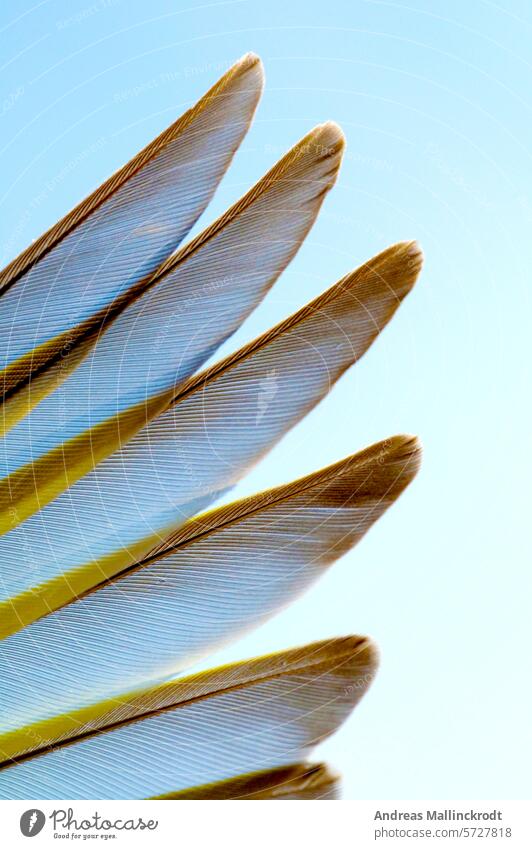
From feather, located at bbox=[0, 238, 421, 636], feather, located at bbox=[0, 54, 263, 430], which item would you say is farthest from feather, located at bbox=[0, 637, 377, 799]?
feather, located at bbox=[0, 54, 263, 430]

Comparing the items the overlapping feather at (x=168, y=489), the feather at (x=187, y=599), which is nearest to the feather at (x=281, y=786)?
the overlapping feather at (x=168, y=489)

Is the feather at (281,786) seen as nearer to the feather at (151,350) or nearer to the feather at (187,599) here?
the feather at (187,599)

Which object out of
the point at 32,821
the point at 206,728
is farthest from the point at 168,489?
the point at 32,821

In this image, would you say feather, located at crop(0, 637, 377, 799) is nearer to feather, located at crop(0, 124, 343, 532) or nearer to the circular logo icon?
the circular logo icon

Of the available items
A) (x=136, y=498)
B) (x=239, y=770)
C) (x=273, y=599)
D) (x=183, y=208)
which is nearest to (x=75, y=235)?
(x=183, y=208)

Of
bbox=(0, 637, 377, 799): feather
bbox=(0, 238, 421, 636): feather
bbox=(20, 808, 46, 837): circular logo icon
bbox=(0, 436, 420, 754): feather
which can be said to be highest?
bbox=(0, 238, 421, 636): feather

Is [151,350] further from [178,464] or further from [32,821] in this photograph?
[32,821]

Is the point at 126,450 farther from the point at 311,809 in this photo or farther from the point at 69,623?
A: the point at 311,809
